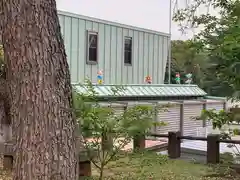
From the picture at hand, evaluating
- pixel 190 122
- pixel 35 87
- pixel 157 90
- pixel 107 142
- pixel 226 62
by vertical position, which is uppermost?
pixel 226 62

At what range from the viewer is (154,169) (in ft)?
20.4

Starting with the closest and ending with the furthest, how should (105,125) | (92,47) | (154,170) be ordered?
(105,125), (154,170), (92,47)

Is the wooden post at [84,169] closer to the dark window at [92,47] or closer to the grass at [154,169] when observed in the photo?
the grass at [154,169]

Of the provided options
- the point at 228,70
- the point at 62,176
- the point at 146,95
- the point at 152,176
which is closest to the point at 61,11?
the point at 146,95

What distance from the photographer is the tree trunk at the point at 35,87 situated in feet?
7.80

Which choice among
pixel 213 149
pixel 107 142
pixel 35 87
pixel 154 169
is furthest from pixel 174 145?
pixel 35 87

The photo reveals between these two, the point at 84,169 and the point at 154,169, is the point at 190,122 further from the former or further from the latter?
the point at 84,169

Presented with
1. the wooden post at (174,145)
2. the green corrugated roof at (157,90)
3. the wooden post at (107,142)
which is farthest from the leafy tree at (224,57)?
the green corrugated roof at (157,90)

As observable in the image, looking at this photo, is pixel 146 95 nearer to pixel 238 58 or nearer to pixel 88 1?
pixel 88 1

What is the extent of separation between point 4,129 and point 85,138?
2.65m

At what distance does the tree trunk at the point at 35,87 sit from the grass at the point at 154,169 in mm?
2880

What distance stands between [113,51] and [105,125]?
22.7 ft

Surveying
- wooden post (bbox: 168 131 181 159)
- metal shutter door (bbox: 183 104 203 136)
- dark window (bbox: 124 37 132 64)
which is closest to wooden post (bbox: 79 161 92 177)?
wooden post (bbox: 168 131 181 159)

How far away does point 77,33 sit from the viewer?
1009 cm
